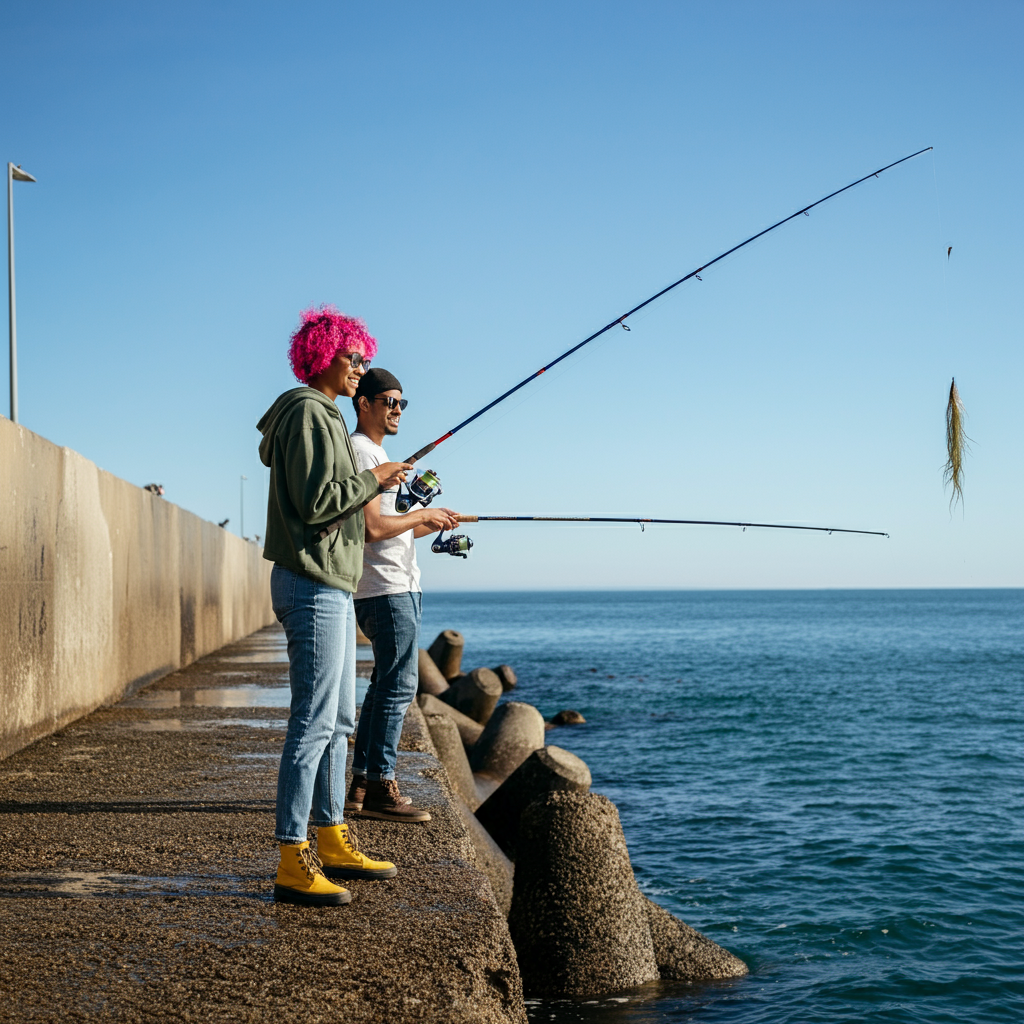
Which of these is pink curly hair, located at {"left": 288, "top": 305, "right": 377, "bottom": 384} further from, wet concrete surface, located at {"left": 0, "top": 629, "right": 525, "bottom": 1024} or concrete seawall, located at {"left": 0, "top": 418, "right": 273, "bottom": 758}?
concrete seawall, located at {"left": 0, "top": 418, "right": 273, "bottom": 758}

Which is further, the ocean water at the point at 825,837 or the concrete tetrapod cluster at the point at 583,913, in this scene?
the ocean water at the point at 825,837

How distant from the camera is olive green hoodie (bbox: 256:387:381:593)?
3018 millimetres

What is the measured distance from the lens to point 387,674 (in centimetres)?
415

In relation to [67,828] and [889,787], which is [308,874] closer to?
[67,828]

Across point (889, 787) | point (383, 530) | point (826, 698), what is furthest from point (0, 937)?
point (826, 698)

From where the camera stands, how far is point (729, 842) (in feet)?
35.8

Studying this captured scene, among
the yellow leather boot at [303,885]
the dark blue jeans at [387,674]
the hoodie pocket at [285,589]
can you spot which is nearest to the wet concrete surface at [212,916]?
the yellow leather boot at [303,885]

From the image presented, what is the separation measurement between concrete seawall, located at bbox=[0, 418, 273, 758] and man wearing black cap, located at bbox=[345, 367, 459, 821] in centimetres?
231

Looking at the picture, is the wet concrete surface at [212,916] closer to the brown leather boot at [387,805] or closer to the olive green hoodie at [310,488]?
the brown leather boot at [387,805]

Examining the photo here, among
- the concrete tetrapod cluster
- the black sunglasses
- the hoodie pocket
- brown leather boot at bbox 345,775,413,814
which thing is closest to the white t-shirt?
the black sunglasses

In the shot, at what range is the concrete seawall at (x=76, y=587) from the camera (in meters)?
5.48

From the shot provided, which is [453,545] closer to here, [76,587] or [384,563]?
[384,563]

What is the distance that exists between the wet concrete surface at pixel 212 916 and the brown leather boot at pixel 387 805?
41mm

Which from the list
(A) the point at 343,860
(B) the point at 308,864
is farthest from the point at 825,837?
(B) the point at 308,864
